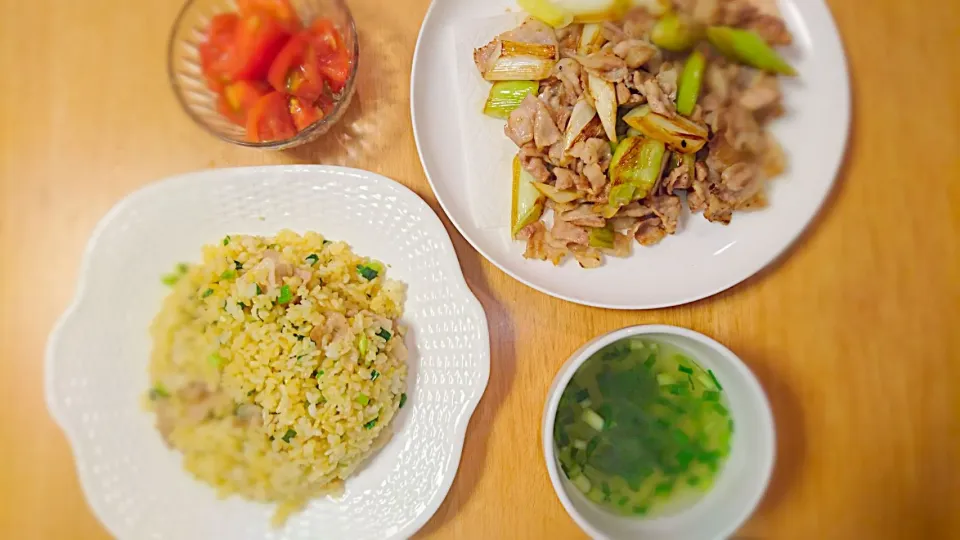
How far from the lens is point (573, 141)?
1.27 meters

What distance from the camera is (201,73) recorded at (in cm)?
132

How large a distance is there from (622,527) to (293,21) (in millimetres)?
1199

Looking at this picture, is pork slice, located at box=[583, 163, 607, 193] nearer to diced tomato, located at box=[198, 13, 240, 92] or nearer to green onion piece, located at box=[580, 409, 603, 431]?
green onion piece, located at box=[580, 409, 603, 431]

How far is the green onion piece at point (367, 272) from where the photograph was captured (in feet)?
4.31

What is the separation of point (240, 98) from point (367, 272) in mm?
433

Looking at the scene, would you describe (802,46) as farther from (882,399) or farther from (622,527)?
(622,527)

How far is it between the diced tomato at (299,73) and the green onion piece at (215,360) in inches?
21.4

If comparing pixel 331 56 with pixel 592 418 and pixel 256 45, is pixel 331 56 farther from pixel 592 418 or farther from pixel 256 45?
pixel 592 418

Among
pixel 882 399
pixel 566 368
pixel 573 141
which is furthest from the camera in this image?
pixel 882 399

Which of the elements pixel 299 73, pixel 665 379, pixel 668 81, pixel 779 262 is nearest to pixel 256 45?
pixel 299 73

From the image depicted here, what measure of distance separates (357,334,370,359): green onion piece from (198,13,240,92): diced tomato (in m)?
0.59

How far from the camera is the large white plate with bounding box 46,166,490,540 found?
1.27m

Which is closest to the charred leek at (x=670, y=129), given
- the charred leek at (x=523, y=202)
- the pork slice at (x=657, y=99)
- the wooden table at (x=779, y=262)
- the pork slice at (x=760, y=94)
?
the pork slice at (x=657, y=99)

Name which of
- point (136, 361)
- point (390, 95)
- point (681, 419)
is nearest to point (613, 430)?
point (681, 419)
